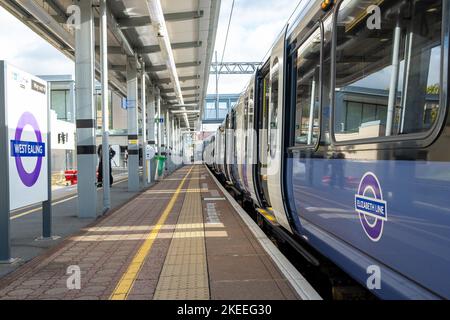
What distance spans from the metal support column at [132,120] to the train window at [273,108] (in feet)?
32.0

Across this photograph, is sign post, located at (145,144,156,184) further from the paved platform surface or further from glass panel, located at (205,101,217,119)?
glass panel, located at (205,101,217,119)

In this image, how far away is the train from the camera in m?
2.27

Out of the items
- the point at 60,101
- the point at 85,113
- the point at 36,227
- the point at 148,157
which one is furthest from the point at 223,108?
the point at 36,227

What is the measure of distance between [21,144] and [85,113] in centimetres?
356

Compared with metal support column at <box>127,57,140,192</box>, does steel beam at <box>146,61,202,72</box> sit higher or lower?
higher

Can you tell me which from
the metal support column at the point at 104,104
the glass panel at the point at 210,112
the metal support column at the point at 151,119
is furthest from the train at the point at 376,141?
the glass panel at the point at 210,112

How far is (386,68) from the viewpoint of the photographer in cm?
288

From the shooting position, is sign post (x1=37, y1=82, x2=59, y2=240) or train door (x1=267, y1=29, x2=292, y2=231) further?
sign post (x1=37, y1=82, x2=59, y2=240)

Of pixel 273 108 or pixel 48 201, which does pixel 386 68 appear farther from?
pixel 48 201

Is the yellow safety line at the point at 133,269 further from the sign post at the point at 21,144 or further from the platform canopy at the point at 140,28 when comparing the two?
the platform canopy at the point at 140,28

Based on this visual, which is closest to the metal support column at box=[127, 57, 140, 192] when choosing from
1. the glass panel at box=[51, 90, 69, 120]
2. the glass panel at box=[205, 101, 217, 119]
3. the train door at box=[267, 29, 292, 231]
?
the train door at box=[267, 29, 292, 231]

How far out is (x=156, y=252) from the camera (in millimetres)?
5824

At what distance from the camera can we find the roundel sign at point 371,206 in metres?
2.73
